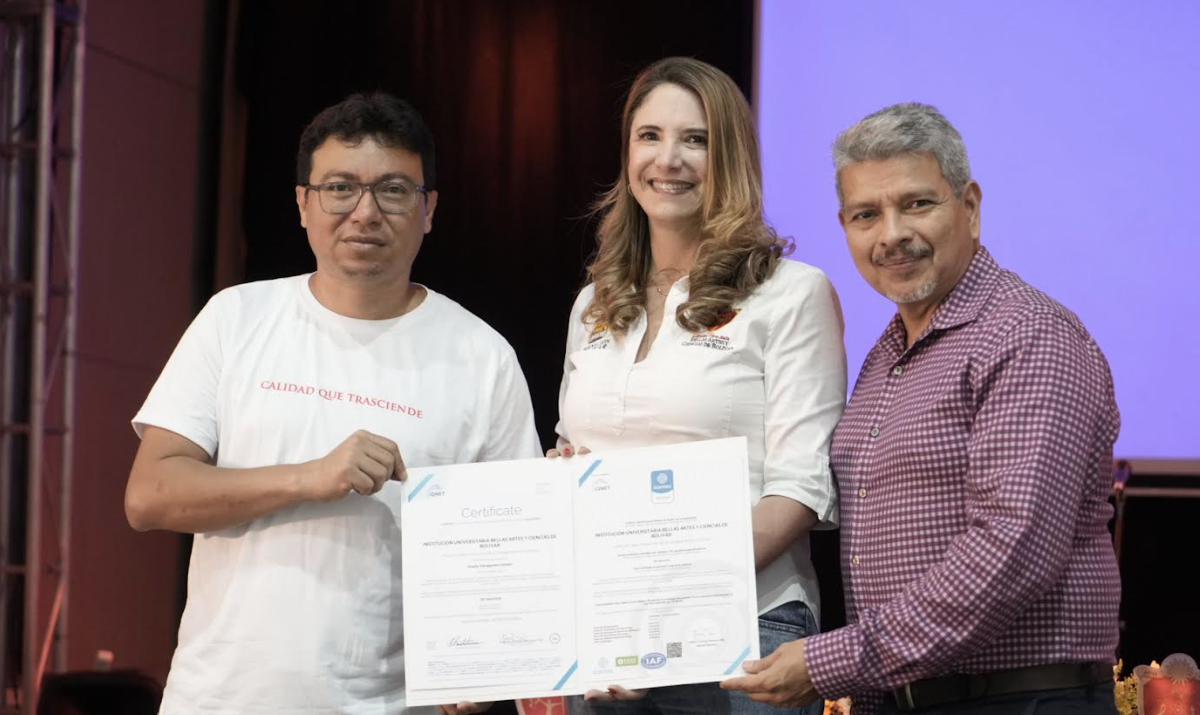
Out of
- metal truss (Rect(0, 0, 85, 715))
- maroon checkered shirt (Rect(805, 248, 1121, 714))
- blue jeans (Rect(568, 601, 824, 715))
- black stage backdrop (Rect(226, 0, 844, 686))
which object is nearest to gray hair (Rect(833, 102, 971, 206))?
maroon checkered shirt (Rect(805, 248, 1121, 714))

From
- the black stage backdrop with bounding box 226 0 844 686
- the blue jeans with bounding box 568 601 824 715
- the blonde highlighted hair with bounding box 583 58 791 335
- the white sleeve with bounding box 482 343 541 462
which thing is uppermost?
the black stage backdrop with bounding box 226 0 844 686

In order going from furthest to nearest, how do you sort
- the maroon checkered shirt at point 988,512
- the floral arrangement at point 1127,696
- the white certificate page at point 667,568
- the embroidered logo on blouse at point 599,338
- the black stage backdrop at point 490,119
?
the black stage backdrop at point 490,119 < the floral arrangement at point 1127,696 < the embroidered logo on blouse at point 599,338 < the white certificate page at point 667,568 < the maroon checkered shirt at point 988,512

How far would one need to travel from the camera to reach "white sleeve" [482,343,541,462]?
2625 mm

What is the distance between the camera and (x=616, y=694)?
2.35 m

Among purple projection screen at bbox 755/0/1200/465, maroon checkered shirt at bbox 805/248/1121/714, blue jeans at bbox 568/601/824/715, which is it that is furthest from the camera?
purple projection screen at bbox 755/0/1200/465

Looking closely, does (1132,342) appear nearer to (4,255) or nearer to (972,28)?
(972,28)

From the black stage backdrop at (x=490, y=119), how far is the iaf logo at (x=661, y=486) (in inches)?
153

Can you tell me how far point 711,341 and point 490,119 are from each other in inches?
162

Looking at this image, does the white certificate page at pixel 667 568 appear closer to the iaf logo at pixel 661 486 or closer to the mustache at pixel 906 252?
the iaf logo at pixel 661 486

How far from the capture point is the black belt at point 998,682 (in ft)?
7.08

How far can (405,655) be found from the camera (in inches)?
93.9

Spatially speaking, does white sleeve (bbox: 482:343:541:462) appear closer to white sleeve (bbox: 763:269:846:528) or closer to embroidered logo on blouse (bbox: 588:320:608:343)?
embroidered logo on blouse (bbox: 588:320:608:343)

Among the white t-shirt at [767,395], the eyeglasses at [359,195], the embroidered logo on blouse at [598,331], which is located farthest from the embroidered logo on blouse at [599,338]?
the eyeglasses at [359,195]

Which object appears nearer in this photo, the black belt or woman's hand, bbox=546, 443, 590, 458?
the black belt
